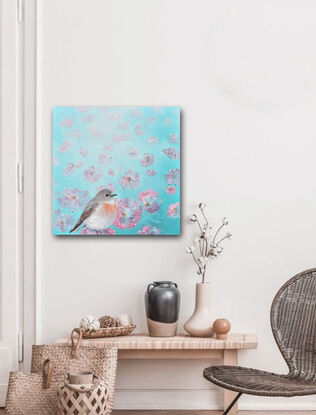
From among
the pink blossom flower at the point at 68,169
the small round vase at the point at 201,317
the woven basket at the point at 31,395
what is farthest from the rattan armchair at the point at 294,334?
the pink blossom flower at the point at 68,169

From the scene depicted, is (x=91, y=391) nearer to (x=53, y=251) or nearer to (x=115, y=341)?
(x=115, y=341)

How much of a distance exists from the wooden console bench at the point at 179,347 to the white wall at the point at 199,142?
0.23 meters

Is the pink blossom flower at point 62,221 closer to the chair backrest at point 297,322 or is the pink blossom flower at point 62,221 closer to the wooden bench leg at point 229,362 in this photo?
the wooden bench leg at point 229,362

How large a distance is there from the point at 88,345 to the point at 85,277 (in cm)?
45

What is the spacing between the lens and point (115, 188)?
3596 millimetres

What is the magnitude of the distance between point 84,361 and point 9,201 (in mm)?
1007

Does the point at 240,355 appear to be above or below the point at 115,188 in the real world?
below

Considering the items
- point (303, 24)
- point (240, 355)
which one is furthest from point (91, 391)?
point (303, 24)

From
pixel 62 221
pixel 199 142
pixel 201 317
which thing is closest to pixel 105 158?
pixel 62 221

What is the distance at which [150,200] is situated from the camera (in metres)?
3.58

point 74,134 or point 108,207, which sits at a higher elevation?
point 74,134

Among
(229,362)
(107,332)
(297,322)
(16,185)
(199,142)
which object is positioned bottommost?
(229,362)

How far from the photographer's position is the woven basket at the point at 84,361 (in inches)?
125

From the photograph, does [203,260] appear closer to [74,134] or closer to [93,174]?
[93,174]
